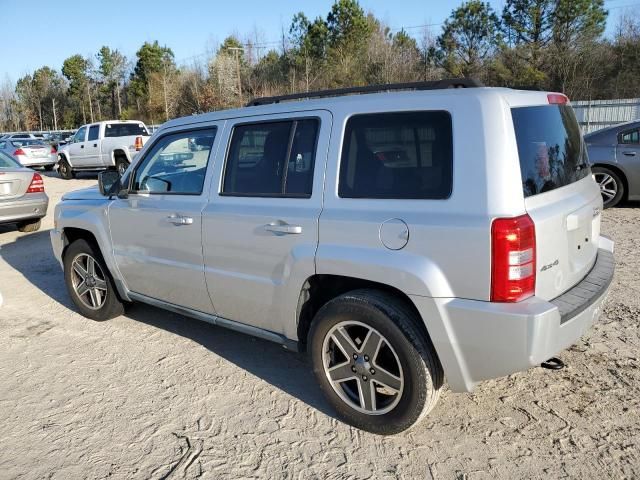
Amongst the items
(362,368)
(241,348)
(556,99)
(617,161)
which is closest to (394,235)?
(362,368)

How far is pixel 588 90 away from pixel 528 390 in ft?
113

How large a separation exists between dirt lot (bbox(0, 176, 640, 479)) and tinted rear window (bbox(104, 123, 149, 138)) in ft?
48.3

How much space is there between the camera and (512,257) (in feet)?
8.20

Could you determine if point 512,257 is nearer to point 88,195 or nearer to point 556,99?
point 556,99

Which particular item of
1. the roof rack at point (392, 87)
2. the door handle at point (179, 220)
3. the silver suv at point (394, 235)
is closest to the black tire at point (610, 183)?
the silver suv at point (394, 235)

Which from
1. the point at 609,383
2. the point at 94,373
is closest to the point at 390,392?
the point at 609,383

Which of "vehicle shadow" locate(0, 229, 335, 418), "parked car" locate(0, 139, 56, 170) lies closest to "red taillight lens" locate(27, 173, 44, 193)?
"vehicle shadow" locate(0, 229, 335, 418)

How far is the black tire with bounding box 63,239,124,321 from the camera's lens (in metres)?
4.89

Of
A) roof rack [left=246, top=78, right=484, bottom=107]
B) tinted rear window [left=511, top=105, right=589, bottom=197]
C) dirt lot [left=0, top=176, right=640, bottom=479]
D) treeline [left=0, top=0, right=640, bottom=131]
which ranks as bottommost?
dirt lot [left=0, top=176, right=640, bottom=479]

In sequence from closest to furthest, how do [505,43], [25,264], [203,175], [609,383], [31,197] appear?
[609,383], [203,175], [25,264], [31,197], [505,43]

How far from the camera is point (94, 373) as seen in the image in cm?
398

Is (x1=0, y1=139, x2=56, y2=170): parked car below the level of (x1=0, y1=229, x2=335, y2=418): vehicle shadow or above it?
above

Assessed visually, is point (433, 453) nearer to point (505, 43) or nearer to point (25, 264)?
point (25, 264)

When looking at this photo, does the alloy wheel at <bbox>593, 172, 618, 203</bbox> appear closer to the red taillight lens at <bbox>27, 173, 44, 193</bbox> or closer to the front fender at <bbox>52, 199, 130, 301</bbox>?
the front fender at <bbox>52, 199, 130, 301</bbox>
